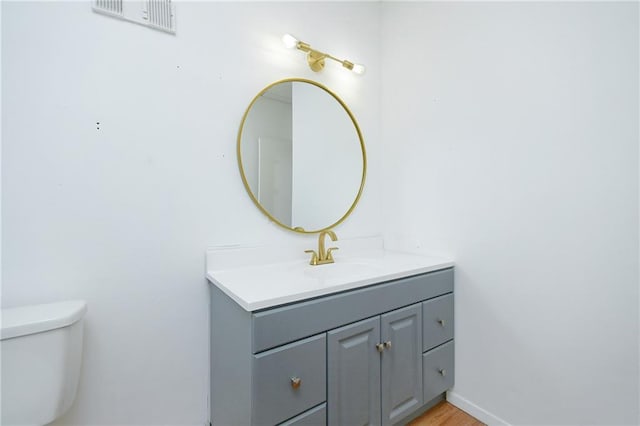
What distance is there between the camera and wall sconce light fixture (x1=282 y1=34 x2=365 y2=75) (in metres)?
1.48

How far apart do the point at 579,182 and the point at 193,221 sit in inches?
64.6

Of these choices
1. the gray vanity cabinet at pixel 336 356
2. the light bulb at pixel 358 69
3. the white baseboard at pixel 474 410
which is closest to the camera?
the gray vanity cabinet at pixel 336 356

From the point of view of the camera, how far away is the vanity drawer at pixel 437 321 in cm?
138

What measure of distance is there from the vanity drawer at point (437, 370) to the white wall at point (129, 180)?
103 centimetres

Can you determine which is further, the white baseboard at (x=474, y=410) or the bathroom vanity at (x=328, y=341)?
the white baseboard at (x=474, y=410)

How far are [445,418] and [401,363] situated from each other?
1.59 feet

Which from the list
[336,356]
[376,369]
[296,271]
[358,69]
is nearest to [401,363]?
[376,369]

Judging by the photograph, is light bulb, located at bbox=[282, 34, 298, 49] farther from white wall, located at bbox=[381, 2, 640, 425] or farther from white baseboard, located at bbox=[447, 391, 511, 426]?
white baseboard, located at bbox=[447, 391, 511, 426]

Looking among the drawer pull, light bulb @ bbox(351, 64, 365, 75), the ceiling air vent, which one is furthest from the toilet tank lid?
light bulb @ bbox(351, 64, 365, 75)

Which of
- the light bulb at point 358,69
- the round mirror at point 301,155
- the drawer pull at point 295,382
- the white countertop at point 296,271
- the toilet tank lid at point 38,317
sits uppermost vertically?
the light bulb at point 358,69

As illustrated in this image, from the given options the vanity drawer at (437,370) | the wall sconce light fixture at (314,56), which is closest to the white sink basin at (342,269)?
the vanity drawer at (437,370)

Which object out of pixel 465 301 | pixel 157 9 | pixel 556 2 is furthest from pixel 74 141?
pixel 556 2

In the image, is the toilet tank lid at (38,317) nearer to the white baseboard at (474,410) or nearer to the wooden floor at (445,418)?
the wooden floor at (445,418)

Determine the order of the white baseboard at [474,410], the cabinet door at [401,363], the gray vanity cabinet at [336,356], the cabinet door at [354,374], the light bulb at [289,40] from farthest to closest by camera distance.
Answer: the light bulb at [289,40] < the white baseboard at [474,410] < the cabinet door at [401,363] < the cabinet door at [354,374] < the gray vanity cabinet at [336,356]
